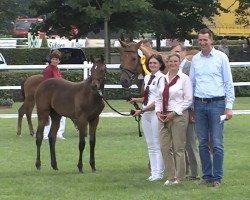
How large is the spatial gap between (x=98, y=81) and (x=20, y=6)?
1372 inches

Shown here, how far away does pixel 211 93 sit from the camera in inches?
399

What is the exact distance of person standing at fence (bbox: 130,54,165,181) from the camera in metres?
11.0

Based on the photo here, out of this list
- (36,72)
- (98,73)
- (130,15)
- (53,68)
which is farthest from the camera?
(130,15)

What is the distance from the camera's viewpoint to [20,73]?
2798 cm

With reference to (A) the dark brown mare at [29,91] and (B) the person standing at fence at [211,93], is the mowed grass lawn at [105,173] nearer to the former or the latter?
(A) the dark brown mare at [29,91]

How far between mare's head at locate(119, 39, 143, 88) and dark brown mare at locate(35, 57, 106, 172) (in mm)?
497

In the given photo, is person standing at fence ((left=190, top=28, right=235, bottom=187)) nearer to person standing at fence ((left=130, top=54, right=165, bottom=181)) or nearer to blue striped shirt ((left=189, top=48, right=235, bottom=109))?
blue striped shirt ((left=189, top=48, right=235, bottom=109))

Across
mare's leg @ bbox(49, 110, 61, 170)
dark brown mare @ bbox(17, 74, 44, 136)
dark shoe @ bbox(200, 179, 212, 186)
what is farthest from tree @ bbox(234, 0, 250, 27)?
dark shoe @ bbox(200, 179, 212, 186)

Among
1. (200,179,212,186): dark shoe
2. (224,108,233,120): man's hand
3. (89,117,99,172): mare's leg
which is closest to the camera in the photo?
(224,108,233,120): man's hand

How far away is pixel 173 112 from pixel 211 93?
0.60 metres

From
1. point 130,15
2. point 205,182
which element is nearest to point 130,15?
point 130,15

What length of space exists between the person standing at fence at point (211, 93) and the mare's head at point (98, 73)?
1973 millimetres

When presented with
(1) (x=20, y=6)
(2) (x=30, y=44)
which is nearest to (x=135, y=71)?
(1) (x=20, y=6)

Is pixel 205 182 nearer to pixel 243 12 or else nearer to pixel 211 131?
pixel 211 131
